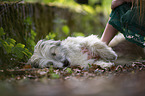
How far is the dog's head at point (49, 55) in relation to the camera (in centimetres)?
217

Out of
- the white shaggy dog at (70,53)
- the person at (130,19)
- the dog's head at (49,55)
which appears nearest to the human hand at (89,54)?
the white shaggy dog at (70,53)

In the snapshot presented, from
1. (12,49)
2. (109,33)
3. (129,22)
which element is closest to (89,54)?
(109,33)

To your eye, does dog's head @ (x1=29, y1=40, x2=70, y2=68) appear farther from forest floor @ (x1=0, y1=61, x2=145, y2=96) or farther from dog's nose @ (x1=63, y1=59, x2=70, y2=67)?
forest floor @ (x1=0, y1=61, x2=145, y2=96)

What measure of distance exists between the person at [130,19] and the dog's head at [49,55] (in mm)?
865

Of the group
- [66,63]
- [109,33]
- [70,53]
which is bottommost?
[66,63]

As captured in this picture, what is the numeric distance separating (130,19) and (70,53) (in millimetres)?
943

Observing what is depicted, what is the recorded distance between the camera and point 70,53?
7.60 ft

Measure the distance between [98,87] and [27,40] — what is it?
1933mm

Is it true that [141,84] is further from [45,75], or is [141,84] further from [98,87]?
[45,75]

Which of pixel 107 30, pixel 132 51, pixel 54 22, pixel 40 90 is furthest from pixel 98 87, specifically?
pixel 54 22

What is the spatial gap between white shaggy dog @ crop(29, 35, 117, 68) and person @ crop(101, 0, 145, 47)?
35cm

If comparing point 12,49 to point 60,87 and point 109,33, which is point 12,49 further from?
point 109,33

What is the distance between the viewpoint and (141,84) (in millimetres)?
1313

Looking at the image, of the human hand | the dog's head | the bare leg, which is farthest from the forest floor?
the bare leg
